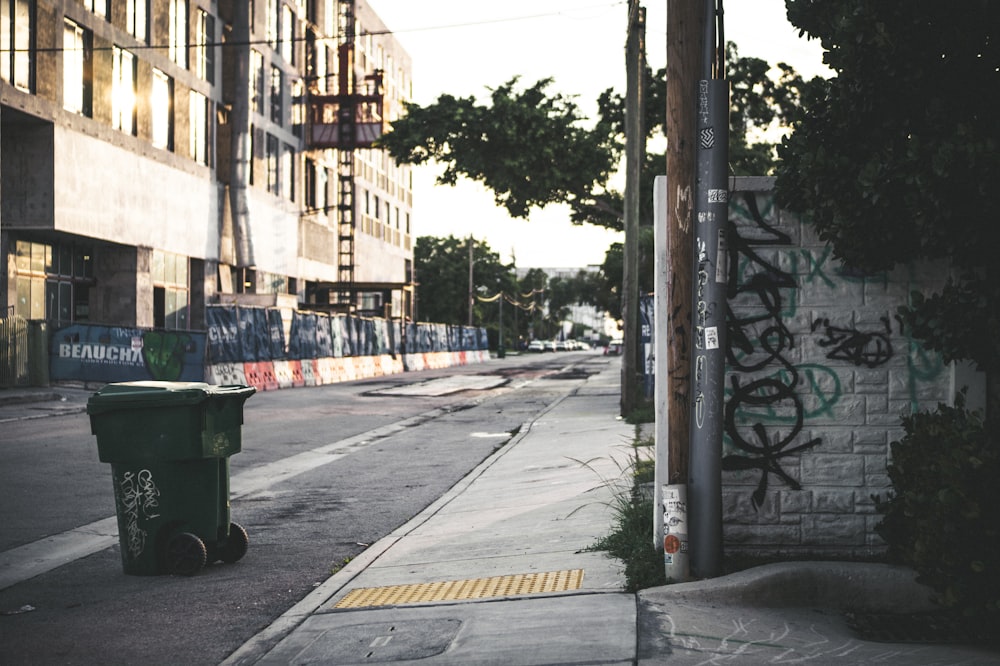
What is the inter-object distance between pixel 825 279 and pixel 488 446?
388 inches

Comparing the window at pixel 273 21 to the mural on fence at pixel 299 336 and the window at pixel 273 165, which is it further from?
the mural on fence at pixel 299 336

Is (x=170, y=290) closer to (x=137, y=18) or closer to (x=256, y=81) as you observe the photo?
(x=137, y=18)

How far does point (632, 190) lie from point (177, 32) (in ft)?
86.5

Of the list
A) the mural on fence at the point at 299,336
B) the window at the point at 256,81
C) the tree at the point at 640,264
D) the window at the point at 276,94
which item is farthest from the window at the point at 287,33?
the tree at the point at 640,264

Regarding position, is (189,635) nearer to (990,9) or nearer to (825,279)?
(825,279)

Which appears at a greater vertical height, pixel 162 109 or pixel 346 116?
pixel 346 116

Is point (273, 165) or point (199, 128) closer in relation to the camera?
point (199, 128)

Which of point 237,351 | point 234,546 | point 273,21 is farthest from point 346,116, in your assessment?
point 234,546

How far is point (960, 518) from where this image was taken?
4668 mm

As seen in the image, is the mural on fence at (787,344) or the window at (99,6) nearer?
the mural on fence at (787,344)

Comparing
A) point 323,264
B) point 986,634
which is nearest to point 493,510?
point 986,634

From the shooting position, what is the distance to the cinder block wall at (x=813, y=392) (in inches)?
255

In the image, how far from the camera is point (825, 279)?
6.56 metres

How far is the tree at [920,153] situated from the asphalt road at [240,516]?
14.0 ft
